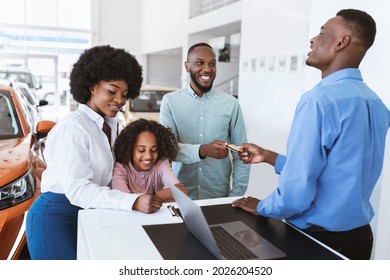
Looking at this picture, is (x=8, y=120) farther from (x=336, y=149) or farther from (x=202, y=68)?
(x=336, y=149)

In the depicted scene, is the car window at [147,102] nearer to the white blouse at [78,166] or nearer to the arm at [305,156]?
the white blouse at [78,166]

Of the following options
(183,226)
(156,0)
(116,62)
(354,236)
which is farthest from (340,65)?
(156,0)

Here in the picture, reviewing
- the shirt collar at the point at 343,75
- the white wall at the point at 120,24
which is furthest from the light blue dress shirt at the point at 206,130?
the white wall at the point at 120,24

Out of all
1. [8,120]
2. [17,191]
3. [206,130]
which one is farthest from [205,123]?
[8,120]

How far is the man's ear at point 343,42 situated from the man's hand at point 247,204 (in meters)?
0.66

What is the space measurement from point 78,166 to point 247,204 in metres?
0.68

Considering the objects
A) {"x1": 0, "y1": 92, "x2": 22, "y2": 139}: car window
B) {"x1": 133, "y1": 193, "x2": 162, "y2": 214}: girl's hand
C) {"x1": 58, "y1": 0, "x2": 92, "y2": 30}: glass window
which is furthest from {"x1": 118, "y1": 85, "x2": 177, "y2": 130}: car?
{"x1": 58, "y1": 0, "x2": 92, "y2": 30}: glass window

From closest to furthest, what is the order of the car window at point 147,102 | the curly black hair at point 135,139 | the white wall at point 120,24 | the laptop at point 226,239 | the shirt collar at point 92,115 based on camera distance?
1. the laptop at point 226,239
2. the shirt collar at point 92,115
3. the curly black hair at point 135,139
4. the car window at point 147,102
5. the white wall at point 120,24

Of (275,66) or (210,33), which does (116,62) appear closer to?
(275,66)

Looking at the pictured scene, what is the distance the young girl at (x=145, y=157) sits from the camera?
1885 mm

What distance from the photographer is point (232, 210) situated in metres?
1.54

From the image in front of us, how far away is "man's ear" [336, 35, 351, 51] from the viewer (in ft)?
4.35

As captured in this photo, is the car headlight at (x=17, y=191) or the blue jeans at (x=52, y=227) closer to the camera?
the blue jeans at (x=52, y=227)
